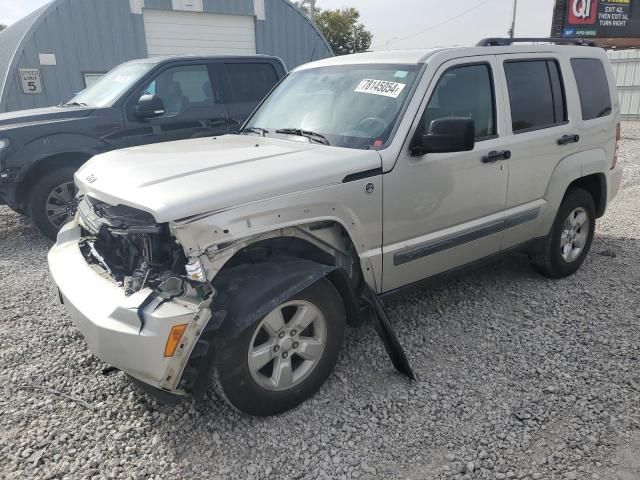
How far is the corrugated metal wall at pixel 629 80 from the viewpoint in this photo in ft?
64.8

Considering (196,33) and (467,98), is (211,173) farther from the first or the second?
(196,33)

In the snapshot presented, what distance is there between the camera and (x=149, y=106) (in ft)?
19.5

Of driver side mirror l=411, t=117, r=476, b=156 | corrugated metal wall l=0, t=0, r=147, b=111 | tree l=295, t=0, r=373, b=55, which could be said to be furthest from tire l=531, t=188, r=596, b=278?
tree l=295, t=0, r=373, b=55

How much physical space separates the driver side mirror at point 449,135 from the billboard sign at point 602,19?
70.1 feet

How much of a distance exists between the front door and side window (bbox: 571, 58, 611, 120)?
116 centimetres

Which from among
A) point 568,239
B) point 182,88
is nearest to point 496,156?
point 568,239

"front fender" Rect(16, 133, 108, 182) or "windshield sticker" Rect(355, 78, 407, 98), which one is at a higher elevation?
"windshield sticker" Rect(355, 78, 407, 98)

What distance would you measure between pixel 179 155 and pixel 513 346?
256cm

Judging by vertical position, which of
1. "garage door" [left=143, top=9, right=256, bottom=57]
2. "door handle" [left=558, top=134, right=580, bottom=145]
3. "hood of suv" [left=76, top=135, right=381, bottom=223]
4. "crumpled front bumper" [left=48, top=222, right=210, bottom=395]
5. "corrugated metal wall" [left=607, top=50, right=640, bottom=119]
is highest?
"garage door" [left=143, top=9, right=256, bottom=57]

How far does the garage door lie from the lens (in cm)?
1364

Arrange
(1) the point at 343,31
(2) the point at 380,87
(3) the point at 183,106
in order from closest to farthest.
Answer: (2) the point at 380,87 < (3) the point at 183,106 < (1) the point at 343,31

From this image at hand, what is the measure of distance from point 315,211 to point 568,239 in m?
3.00

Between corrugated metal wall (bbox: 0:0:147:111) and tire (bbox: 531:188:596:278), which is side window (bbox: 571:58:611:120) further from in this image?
corrugated metal wall (bbox: 0:0:147:111)

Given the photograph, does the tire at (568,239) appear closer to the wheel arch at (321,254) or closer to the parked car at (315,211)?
the parked car at (315,211)
